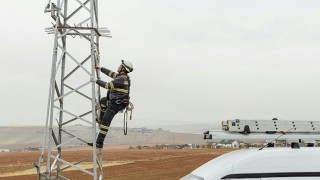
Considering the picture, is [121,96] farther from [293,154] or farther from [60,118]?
[293,154]

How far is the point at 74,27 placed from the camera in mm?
10539

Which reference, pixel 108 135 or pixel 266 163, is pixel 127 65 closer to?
pixel 266 163

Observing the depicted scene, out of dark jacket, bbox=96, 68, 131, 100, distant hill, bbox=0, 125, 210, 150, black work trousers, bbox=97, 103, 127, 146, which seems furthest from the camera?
distant hill, bbox=0, 125, 210, 150

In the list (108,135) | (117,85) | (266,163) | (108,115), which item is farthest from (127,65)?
(108,135)

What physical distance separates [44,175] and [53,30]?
12.1ft

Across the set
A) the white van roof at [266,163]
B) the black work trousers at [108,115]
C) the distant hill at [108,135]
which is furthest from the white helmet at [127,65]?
the distant hill at [108,135]

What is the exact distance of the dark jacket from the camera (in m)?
10.0

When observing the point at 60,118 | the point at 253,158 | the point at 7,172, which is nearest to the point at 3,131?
the point at 7,172

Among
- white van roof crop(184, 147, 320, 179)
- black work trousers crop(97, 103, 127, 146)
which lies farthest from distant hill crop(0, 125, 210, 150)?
white van roof crop(184, 147, 320, 179)

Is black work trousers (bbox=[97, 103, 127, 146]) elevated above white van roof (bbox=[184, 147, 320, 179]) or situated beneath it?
elevated above

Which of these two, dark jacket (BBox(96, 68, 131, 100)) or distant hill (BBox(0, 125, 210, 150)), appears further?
distant hill (BBox(0, 125, 210, 150))

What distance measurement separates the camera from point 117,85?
10.1m

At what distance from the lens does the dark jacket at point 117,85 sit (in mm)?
10039

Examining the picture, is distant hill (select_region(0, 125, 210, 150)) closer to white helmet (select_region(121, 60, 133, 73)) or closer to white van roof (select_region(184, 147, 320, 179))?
white helmet (select_region(121, 60, 133, 73))
